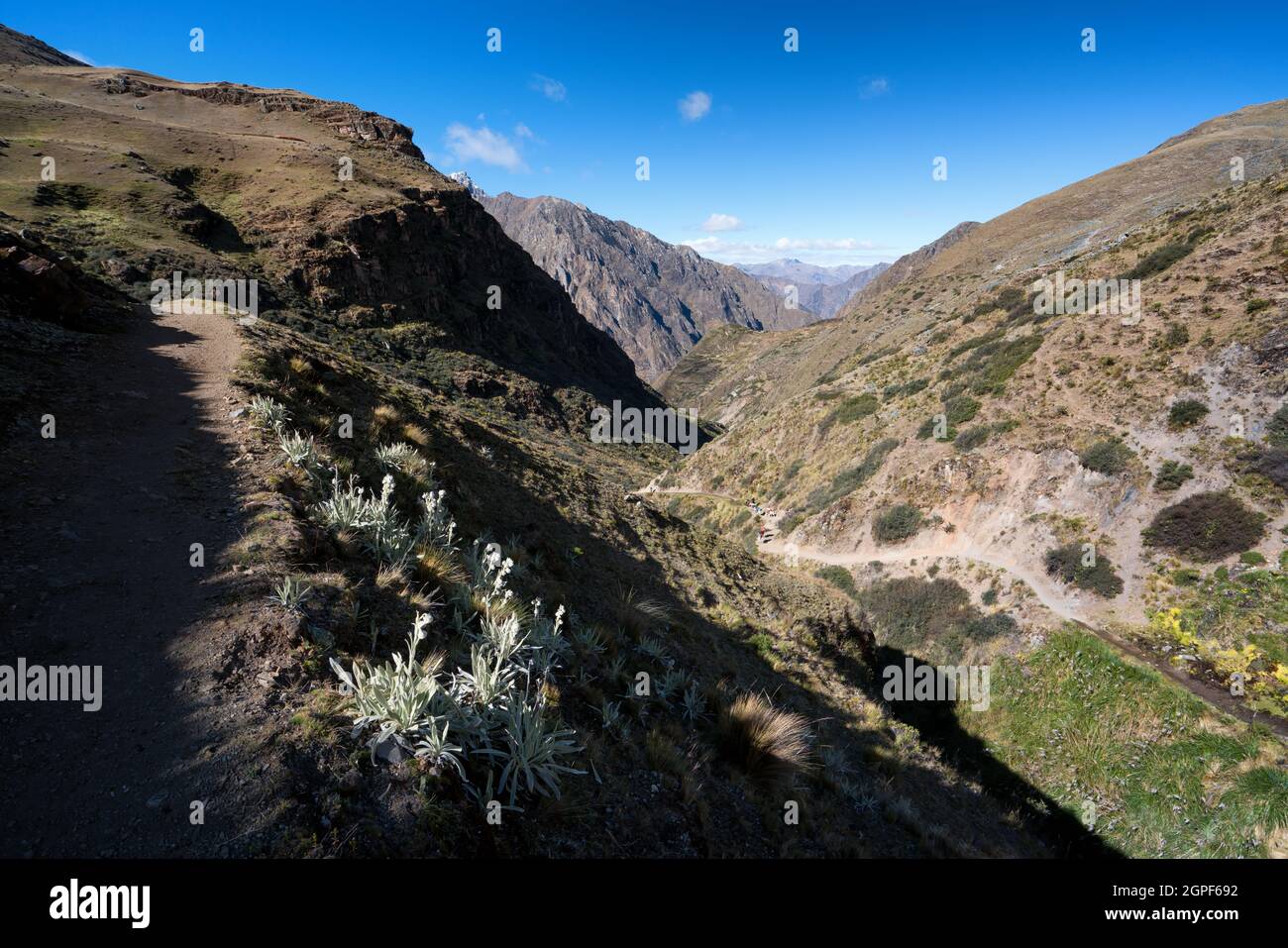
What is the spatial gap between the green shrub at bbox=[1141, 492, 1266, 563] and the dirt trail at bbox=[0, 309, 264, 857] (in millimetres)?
24850

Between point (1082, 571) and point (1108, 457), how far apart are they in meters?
5.11

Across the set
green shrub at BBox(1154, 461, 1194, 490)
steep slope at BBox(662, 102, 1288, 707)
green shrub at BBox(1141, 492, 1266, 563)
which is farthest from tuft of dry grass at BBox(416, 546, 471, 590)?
green shrub at BBox(1154, 461, 1194, 490)

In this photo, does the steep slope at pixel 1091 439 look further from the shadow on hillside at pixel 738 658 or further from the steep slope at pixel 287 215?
the steep slope at pixel 287 215

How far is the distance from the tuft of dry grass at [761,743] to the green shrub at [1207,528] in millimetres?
19194

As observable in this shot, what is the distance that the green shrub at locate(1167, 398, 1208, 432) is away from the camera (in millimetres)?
19234

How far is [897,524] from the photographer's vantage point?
25.0 metres

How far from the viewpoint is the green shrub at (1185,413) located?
19.2 metres

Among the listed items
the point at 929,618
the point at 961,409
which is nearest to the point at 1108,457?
the point at 961,409

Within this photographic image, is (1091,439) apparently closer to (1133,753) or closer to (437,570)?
(1133,753)

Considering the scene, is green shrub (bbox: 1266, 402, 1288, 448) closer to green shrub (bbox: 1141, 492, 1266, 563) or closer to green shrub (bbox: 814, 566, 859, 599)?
green shrub (bbox: 1141, 492, 1266, 563)

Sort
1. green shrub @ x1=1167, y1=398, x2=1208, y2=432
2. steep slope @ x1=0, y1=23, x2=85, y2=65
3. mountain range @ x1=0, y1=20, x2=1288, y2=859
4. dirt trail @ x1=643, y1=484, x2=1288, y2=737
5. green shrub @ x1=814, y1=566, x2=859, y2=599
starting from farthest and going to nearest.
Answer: steep slope @ x1=0, y1=23, x2=85, y2=65, green shrub @ x1=814, y1=566, x2=859, y2=599, green shrub @ x1=1167, y1=398, x2=1208, y2=432, dirt trail @ x1=643, y1=484, x2=1288, y2=737, mountain range @ x1=0, y1=20, x2=1288, y2=859

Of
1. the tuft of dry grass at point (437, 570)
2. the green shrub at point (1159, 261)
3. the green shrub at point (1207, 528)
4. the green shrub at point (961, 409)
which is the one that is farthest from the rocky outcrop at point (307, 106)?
the green shrub at point (1207, 528)

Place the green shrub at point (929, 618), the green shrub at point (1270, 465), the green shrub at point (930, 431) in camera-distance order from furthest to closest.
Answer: the green shrub at point (930, 431)
the green shrub at point (929, 618)
the green shrub at point (1270, 465)
